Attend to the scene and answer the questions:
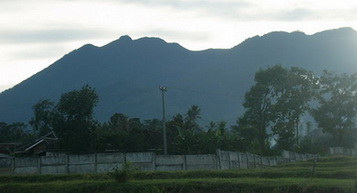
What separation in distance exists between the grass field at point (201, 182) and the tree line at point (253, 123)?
1840cm

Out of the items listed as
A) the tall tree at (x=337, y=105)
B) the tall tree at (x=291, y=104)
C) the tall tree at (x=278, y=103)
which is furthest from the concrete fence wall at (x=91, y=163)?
the tall tree at (x=337, y=105)

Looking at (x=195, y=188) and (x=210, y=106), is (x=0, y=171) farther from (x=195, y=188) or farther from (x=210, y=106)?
(x=210, y=106)

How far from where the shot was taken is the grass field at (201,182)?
21688 mm

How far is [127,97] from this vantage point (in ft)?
639

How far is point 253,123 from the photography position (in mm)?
64438

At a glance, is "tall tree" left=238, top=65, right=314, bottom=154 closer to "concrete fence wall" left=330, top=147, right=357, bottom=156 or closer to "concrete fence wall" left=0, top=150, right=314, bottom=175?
"concrete fence wall" left=330, top=147, right=357, bottom=156

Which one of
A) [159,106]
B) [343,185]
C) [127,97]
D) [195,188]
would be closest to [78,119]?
[195,188]

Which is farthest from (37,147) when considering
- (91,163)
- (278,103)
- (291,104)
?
(91,163)

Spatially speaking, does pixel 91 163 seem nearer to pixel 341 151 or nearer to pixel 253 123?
pixel 253 123

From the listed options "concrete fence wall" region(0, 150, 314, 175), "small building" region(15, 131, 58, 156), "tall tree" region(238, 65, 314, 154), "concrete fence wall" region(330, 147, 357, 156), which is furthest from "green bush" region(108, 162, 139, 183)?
"tall tree" region(238, 65, 314, 154)

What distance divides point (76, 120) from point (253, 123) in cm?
2248

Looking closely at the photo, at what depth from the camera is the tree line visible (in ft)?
160

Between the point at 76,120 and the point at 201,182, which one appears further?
the point at 76,120

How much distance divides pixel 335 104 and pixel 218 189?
48.9 meters
